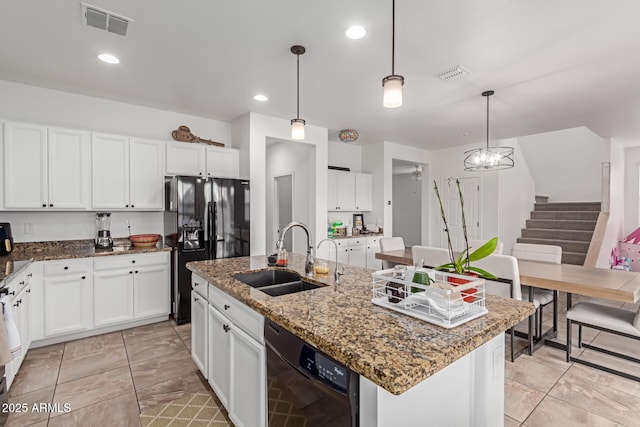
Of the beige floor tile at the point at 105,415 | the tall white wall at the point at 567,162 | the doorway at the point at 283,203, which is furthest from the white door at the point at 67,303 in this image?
the tall white wall at the point at 567,162

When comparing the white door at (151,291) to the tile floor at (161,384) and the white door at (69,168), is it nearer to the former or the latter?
the tile floor at (161,384)

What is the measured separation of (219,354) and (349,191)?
162 inches

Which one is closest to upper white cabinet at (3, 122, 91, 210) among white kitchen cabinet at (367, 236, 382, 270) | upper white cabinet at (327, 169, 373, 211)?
upper white cabinet at (327, 169, 373, 211)

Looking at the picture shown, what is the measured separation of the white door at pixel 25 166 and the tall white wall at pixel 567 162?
8.21 metres

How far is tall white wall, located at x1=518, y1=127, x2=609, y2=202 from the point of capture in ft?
22.6

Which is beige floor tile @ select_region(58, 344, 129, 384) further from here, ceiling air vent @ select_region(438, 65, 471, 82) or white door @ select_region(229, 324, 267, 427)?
ceiling air vent @ select_region(438, 65, 471, 82)

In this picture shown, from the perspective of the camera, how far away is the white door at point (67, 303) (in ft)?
9.77

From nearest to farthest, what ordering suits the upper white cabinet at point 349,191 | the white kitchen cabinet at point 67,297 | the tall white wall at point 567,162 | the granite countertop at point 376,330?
1. the granite countertop at point 376,330
2. the white kitchen cabinet at point 67,297
3. the upper white cabinet at point 349,191
4. the tall white wall at point 567,162

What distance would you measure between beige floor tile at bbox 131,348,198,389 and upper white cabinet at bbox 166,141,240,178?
2106mm

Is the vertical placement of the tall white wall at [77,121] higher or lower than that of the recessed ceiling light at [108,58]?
lower

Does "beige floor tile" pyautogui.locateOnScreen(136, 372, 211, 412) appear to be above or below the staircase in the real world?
below

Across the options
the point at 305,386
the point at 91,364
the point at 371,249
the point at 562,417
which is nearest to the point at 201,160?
the point at 91,364

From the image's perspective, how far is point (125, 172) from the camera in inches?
141

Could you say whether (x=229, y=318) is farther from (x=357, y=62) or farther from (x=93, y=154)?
(x=93, y=154)
